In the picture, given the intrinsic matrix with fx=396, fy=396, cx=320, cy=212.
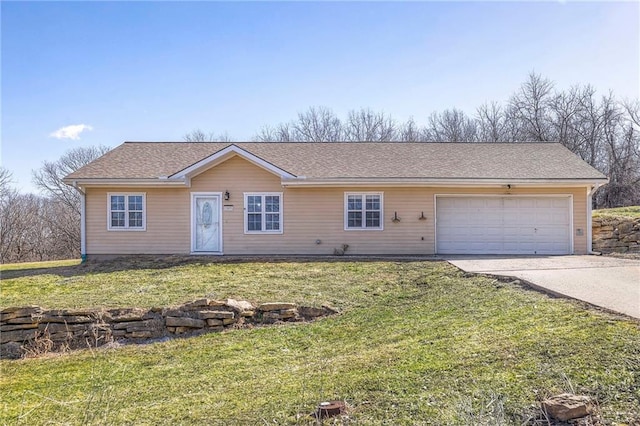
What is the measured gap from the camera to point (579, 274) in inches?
347

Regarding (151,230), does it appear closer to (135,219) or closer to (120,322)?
(135,219)

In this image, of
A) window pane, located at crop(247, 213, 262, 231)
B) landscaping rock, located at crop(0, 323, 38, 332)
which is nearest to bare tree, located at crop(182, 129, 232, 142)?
window pane, located at crop(247, 213, 262, 231)

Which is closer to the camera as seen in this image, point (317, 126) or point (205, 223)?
point (205, 223)

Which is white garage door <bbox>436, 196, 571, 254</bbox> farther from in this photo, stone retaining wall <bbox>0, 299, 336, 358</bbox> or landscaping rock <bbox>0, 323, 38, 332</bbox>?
landscaping rock <bbox>0, 323, 38, 332</bbox>

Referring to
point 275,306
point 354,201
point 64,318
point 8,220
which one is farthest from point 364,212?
point 8,220

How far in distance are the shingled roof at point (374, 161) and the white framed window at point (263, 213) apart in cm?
124

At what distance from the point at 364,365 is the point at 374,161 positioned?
1147 cm

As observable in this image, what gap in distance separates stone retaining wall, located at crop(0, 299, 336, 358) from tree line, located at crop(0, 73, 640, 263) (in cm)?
2101

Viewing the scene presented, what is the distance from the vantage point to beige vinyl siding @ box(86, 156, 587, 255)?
13852 millimetres

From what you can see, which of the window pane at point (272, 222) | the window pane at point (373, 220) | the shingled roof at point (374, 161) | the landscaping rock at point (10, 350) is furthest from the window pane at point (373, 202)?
the landscaping rock at point (10, 350)

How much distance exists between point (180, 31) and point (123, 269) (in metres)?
7.18

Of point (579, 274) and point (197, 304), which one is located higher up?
point (579, 274)

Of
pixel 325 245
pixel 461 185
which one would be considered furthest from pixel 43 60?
pixel 461 185

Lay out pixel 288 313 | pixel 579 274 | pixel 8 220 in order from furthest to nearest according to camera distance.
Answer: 1. pixel 8 220
2. pixel 579 274
3. pixel 288 313
